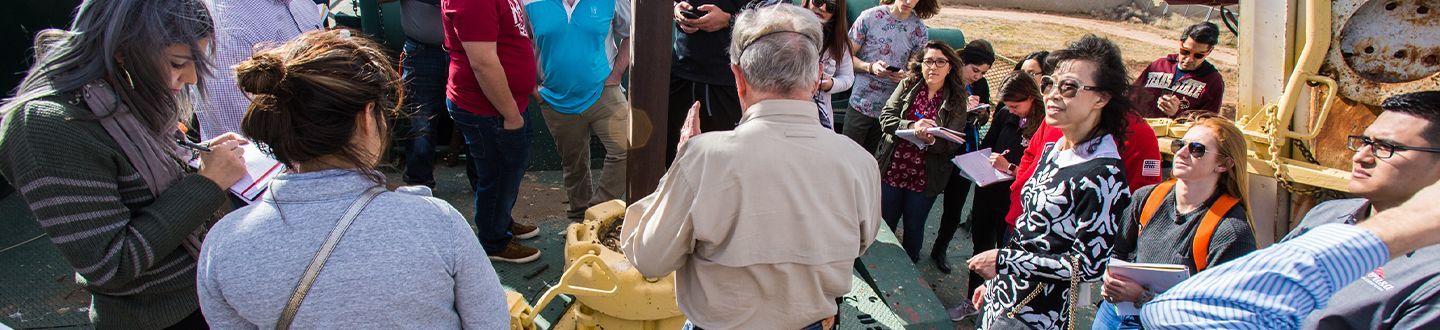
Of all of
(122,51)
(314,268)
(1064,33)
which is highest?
(122,51)

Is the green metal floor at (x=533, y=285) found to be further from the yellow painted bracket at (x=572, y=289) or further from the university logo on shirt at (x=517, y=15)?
the university logo on shirt at (x=517, y=15)

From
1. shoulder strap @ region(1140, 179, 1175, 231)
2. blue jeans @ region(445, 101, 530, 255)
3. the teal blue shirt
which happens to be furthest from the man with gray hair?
the teal blue shirt

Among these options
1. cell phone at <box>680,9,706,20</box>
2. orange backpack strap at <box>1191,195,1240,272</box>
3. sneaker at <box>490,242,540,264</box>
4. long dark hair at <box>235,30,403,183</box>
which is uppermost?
long dark hair at <box>235,30,403,183</box>

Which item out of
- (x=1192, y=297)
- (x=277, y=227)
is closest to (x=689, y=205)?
(x=277, y=227)

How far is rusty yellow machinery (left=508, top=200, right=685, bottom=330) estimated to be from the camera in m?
2.34

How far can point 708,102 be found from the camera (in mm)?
3521

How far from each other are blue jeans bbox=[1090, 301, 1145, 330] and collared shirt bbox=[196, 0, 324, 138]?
9.75 ft

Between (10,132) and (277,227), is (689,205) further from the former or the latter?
(10,132)

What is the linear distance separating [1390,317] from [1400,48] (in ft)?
8.09

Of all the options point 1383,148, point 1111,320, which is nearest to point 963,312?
point 1111,320

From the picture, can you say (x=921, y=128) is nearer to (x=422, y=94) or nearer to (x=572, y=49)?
(x=572, y=49)

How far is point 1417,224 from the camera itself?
4.38ft

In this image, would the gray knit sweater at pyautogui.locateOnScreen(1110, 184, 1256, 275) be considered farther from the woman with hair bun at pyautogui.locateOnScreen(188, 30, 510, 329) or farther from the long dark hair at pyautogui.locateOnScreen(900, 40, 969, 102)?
the woman with hair bun at pyautogui.locateOnScreen(188, 30, 510, 329)

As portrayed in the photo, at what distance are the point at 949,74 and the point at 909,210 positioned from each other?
78cm
